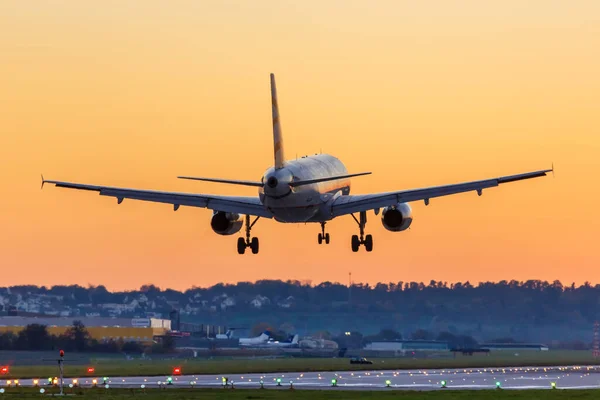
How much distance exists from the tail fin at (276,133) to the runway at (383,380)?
57.0 feet

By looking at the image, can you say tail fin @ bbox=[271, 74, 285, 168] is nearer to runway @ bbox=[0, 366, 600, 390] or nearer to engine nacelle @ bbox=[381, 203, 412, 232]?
engine nacelle @ bbox=[381, 203, 412, 232]

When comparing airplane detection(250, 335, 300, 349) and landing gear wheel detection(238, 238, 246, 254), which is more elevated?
landing gear wheel detection(238, 238, 246, 254)

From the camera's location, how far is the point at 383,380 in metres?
99.8

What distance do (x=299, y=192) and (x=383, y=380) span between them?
28.1m

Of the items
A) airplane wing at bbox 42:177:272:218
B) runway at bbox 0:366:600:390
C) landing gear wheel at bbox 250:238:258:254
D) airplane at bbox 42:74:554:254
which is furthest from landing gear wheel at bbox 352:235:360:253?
runway at bbox 0:366:600:390

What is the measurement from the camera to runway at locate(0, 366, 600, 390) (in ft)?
294

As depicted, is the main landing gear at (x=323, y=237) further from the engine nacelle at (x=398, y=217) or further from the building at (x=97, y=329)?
the building at (x=97, y=329)

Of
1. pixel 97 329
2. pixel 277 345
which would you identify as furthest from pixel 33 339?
pixel 277 345

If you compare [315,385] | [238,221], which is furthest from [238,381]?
[238,221]

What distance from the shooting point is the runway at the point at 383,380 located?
89.6 metres

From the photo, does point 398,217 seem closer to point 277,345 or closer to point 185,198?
point 185,198

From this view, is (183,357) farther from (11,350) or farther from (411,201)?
(411,201)

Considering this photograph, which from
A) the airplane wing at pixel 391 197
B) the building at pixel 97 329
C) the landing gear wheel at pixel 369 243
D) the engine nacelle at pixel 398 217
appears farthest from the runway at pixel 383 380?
the building at pixel 97 329

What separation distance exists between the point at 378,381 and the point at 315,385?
911 centimetres
